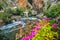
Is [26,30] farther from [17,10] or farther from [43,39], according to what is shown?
[17,10]

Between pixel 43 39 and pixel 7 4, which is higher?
pixel 43 39

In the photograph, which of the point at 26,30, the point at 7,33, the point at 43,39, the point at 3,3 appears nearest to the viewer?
the point at 43,39

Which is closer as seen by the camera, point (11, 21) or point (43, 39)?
point (43, 39)

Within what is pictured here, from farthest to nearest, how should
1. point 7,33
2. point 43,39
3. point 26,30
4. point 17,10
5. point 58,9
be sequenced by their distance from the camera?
1. point 17,10
2. point 58,9
3. point 7,33
4. point 26,30
5. point 43,39

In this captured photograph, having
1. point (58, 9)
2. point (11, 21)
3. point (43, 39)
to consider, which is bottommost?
point (11, 21)

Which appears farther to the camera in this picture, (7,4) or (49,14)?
(7,4)

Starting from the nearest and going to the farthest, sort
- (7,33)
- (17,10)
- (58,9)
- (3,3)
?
(7,33)
(58,9)
(17,10)
(3,3)

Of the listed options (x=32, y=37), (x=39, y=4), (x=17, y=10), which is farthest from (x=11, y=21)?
(x=32, y=37)

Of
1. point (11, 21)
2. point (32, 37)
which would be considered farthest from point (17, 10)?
point (32, 37)

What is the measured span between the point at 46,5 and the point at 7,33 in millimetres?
5894

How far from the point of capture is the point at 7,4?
14.7 meters

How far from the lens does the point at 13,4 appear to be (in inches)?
578

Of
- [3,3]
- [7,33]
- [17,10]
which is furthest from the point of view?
[3,3]

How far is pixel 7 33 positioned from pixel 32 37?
3779 millimetres
